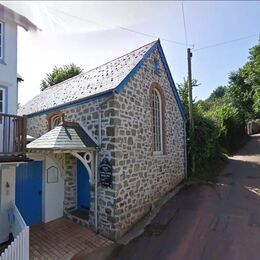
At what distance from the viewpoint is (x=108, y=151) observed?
7.26 metres

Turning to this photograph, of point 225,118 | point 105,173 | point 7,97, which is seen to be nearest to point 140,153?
point 105,173

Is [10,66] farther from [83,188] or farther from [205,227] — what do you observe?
[205,227]

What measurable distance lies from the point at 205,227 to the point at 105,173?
3.73 meters

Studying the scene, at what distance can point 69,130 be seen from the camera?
24.9ft

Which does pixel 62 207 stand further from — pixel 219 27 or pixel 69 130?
pixel 219 27

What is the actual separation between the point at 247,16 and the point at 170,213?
7.60m

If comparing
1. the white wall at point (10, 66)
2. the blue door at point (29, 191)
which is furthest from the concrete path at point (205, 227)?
the white wall at point (10, 66)

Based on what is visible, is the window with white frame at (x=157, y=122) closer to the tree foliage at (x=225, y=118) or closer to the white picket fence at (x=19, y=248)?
the tree foliage at (x=225, y=118)

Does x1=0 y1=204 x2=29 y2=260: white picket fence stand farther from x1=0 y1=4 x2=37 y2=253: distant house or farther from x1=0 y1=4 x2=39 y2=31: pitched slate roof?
x1=0 y1=4 x2=39 y2=31: pitched slate roof

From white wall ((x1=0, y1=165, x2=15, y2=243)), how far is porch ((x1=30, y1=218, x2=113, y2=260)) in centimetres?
85

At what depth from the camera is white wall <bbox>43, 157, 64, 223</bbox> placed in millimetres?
8445

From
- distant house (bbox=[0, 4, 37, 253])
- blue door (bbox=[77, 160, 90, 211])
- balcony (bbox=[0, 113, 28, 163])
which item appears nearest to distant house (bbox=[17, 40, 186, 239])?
blue door (bbox=[77, 160, 90, 211])

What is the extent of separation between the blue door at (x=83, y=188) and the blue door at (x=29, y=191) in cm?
150

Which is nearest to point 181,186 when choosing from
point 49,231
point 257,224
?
point 257,224
